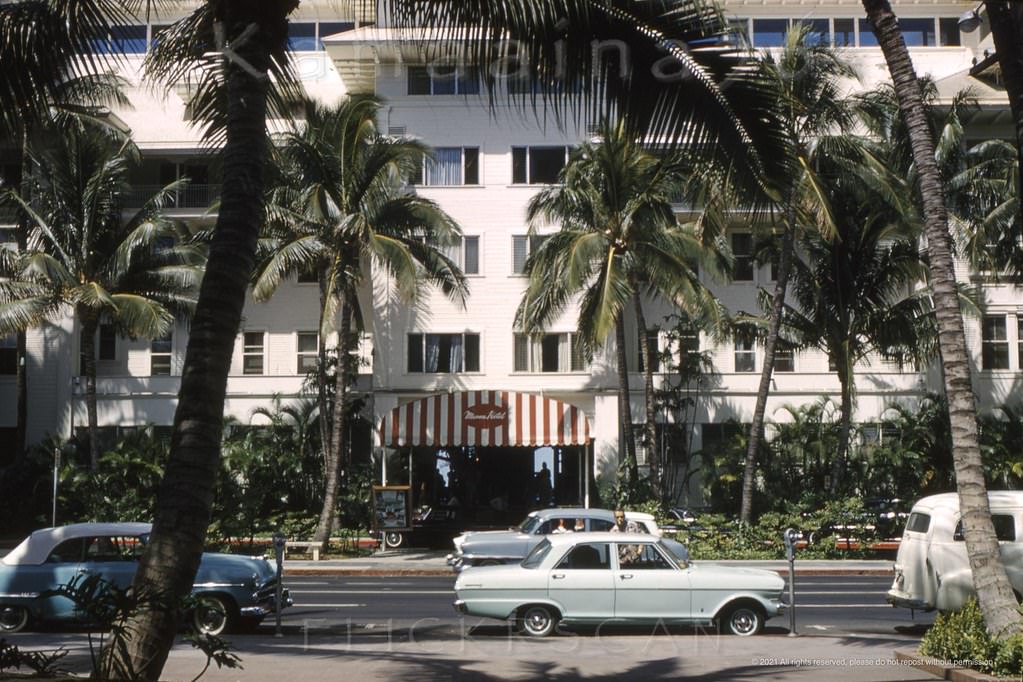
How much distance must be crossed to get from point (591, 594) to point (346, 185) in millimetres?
16647

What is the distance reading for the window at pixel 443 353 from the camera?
115 ft

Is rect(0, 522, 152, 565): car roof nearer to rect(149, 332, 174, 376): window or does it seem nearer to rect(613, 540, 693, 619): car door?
rect(613, 540, 693, 619): car door

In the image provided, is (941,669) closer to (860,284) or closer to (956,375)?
(956,375)

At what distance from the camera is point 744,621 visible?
1413 cm

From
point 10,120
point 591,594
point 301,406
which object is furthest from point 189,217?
point 10,120

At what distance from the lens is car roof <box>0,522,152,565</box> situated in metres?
15.0

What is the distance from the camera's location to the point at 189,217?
121 ft

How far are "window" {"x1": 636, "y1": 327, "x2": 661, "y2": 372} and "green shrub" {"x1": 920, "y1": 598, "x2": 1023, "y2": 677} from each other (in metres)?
22.7

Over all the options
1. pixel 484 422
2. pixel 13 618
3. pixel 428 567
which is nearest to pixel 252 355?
pixel 484 422

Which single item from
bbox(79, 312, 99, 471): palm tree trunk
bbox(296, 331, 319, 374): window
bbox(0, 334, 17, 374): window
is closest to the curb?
bbox(79, 312, 99, 471): palm tree trunk

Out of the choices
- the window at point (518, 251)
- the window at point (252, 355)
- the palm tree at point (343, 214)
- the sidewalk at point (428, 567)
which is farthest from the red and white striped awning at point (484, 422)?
the window at point (252, 355)

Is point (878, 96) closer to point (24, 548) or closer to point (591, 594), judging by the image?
point (591, 594)

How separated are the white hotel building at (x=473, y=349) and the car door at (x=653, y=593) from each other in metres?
19.4

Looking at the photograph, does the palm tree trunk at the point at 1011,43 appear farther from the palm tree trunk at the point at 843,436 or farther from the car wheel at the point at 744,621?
the palm tree trunk at the point at 843,436
